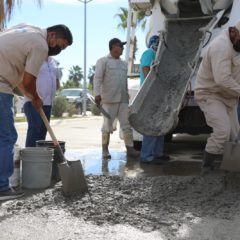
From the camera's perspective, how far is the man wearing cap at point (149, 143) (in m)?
7.43

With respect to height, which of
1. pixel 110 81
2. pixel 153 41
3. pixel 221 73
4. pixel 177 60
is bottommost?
pixel 110 81

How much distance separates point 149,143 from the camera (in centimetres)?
739

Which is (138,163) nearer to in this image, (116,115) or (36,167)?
(116,115)

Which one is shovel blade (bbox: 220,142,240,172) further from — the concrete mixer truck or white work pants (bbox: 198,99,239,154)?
the concrete mixer truck

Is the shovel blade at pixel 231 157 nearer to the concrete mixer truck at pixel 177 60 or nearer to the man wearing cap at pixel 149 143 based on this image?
the concrete mixer truck at pixel 177 60

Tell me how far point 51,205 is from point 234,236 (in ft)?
5.68

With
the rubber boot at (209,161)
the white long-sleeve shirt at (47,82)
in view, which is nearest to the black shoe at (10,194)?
the white long-sleeve shirt at (47,82)

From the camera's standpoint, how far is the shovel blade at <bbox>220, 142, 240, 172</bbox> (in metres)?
5.27

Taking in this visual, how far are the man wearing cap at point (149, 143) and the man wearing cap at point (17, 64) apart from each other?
8.33 ft

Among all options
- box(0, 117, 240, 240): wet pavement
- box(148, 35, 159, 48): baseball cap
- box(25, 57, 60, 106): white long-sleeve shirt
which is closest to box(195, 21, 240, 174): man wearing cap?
box(0, 117, 240, 240): wet pavement

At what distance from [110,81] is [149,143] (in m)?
1.33

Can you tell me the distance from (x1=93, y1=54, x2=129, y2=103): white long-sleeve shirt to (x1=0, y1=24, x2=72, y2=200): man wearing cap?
9.28 feet

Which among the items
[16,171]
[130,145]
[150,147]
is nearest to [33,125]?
[16,171]

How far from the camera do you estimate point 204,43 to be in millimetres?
7773
